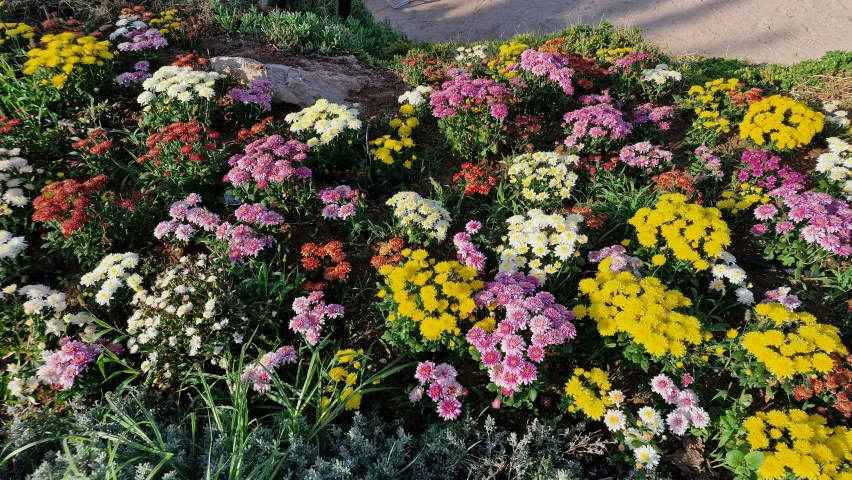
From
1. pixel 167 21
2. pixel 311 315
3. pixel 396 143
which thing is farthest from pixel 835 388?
pixel 167 21

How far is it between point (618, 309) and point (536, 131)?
7.31ft

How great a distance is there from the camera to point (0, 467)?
2.49m

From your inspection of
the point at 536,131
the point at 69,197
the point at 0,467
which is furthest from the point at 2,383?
the point at 536,131

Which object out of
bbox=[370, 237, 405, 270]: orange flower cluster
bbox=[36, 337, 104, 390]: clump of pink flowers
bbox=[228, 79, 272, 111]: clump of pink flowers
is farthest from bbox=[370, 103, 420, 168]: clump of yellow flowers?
bbox=[36, 337, 104, 390]: clump of pink flowers

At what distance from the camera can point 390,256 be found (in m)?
3.46

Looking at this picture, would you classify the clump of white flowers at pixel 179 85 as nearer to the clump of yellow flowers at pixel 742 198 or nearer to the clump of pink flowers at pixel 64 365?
the clump of pink flowers at pixel 64 365

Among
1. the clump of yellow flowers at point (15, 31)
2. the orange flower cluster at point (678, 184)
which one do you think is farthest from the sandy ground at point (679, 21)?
the clump of yellow flowers at point (15, 31)

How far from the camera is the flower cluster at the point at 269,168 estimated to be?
12.2 ft

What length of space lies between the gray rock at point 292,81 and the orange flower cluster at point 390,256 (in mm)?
2494

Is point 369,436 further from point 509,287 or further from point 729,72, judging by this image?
point 729,72

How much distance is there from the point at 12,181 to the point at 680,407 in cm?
492

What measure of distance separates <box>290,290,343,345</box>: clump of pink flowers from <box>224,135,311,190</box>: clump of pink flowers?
1068 millimetres

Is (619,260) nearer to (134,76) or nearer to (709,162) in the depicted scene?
(709,162)

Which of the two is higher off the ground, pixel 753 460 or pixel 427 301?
pixel 427 301
